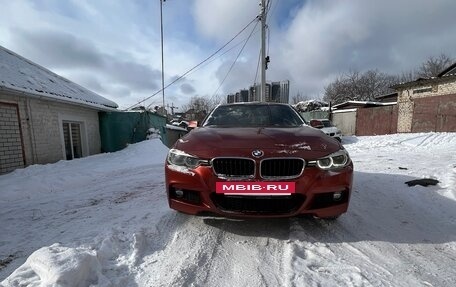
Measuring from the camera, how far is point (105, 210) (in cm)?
371

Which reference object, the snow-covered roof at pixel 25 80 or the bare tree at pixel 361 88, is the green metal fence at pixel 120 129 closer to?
the snow-covered roof at pixel 25 80

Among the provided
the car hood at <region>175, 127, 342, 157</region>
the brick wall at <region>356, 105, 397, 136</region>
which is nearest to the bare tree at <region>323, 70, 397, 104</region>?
the brick wall at <region>356, 105, 397, 136</region>

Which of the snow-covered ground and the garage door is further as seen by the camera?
the garage door

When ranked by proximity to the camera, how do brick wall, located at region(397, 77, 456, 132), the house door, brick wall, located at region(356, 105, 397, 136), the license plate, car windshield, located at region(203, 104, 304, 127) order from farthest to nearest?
brick wall, located at region(356, 105, 397, 136) < brick wall, located at region(397, 77, 456, 132) < the house door < car windshield, located at region(203, 104, 304, 127) < the license plate

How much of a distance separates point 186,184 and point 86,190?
335 centimetres

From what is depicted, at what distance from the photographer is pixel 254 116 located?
4047 mm

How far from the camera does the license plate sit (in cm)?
246

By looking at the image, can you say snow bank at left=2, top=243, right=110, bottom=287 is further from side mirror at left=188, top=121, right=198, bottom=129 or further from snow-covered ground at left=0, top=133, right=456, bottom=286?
side mirror at left=188, top=121, right=198, bottom=129

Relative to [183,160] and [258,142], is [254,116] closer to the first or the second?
[258,142]

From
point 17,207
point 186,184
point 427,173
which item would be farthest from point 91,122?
point 427,173

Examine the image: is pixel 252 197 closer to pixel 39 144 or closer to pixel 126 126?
pixel 39 144

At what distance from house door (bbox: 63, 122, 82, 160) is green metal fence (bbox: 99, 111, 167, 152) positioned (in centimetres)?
164

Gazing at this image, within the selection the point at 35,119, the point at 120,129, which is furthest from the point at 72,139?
the point at 120,129

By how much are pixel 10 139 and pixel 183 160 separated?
714 cm
